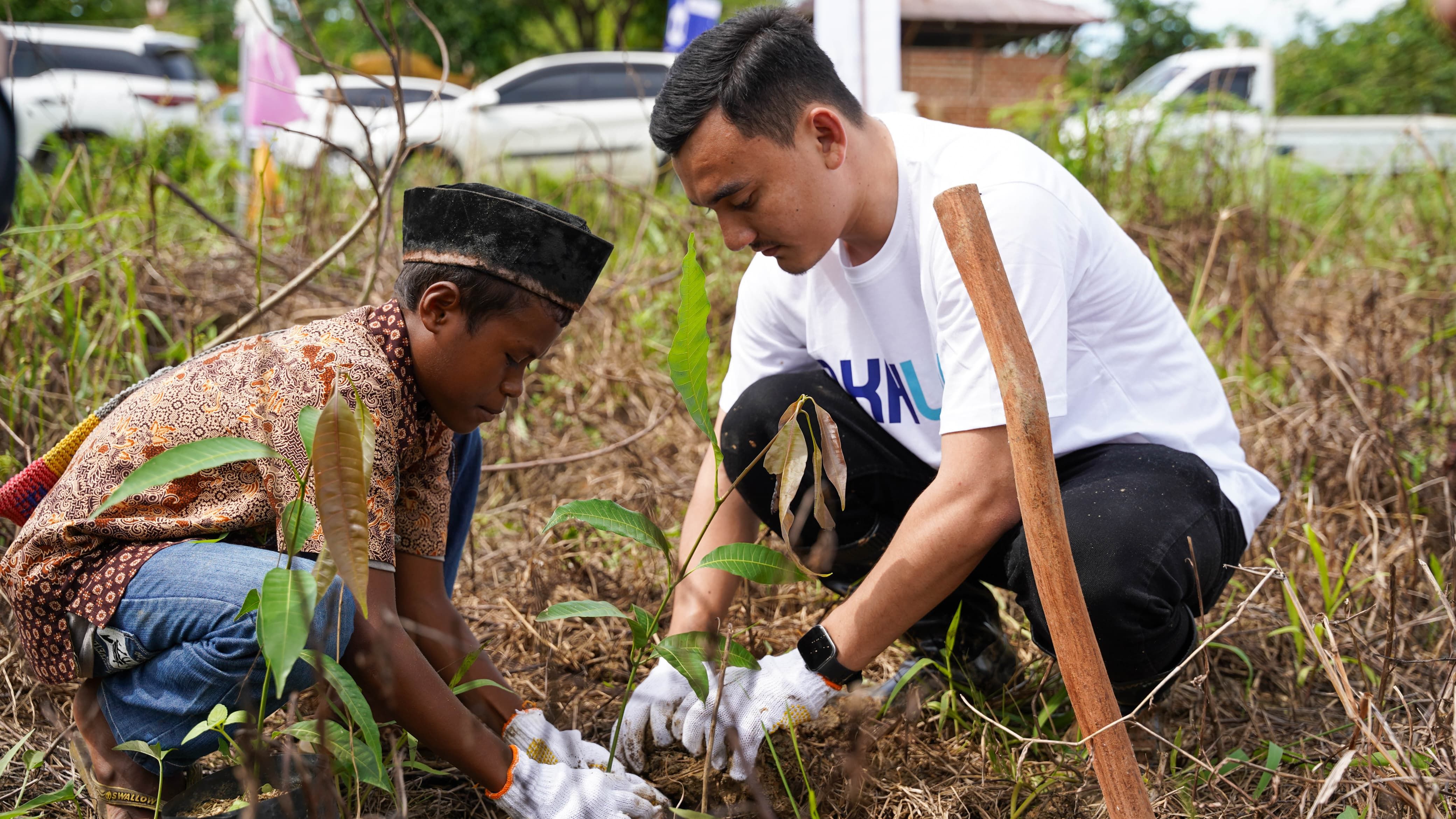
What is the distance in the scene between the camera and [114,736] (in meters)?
1.38

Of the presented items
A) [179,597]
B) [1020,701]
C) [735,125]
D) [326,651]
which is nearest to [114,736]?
[179,597]

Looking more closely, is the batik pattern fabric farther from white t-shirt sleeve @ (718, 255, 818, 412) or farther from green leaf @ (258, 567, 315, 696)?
white t-shirt sleeve @ (718, 255, 818, 412)

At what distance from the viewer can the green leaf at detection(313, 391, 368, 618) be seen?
2.70ft

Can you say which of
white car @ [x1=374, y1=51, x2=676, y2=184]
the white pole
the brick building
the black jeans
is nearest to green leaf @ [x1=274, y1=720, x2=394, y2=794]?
the black jeans

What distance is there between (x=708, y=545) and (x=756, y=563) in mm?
570

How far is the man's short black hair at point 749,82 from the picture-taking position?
4.78 feet

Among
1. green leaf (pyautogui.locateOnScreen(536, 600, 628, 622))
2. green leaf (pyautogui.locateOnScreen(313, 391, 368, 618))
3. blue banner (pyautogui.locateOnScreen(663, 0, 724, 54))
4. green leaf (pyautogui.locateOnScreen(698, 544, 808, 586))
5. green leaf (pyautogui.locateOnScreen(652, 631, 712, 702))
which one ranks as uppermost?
blue banner (pyautogui.locateOnScreen(663, 0, 724, 54))

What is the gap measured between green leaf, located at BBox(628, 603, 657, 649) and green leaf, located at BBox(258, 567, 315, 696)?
1.45ft

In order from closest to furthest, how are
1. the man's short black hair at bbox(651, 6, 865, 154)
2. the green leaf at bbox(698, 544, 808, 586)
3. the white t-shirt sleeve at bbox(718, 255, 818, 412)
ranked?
the green leaf at bbox(698, 544, 808, 586), the man's short black hair at bbox(651, 6, 865, 154), the white t-shirt sleeve at bbox(718, 255, 818, 412)

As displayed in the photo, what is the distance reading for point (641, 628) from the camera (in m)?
1.25

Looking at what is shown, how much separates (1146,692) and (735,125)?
3.42ft

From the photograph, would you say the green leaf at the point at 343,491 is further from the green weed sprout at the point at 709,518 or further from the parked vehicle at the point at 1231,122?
the parked vehicle at the point at 1231,122

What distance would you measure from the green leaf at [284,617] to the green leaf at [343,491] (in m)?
0.04

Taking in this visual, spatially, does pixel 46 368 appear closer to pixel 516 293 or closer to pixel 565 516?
pixel 516 293
